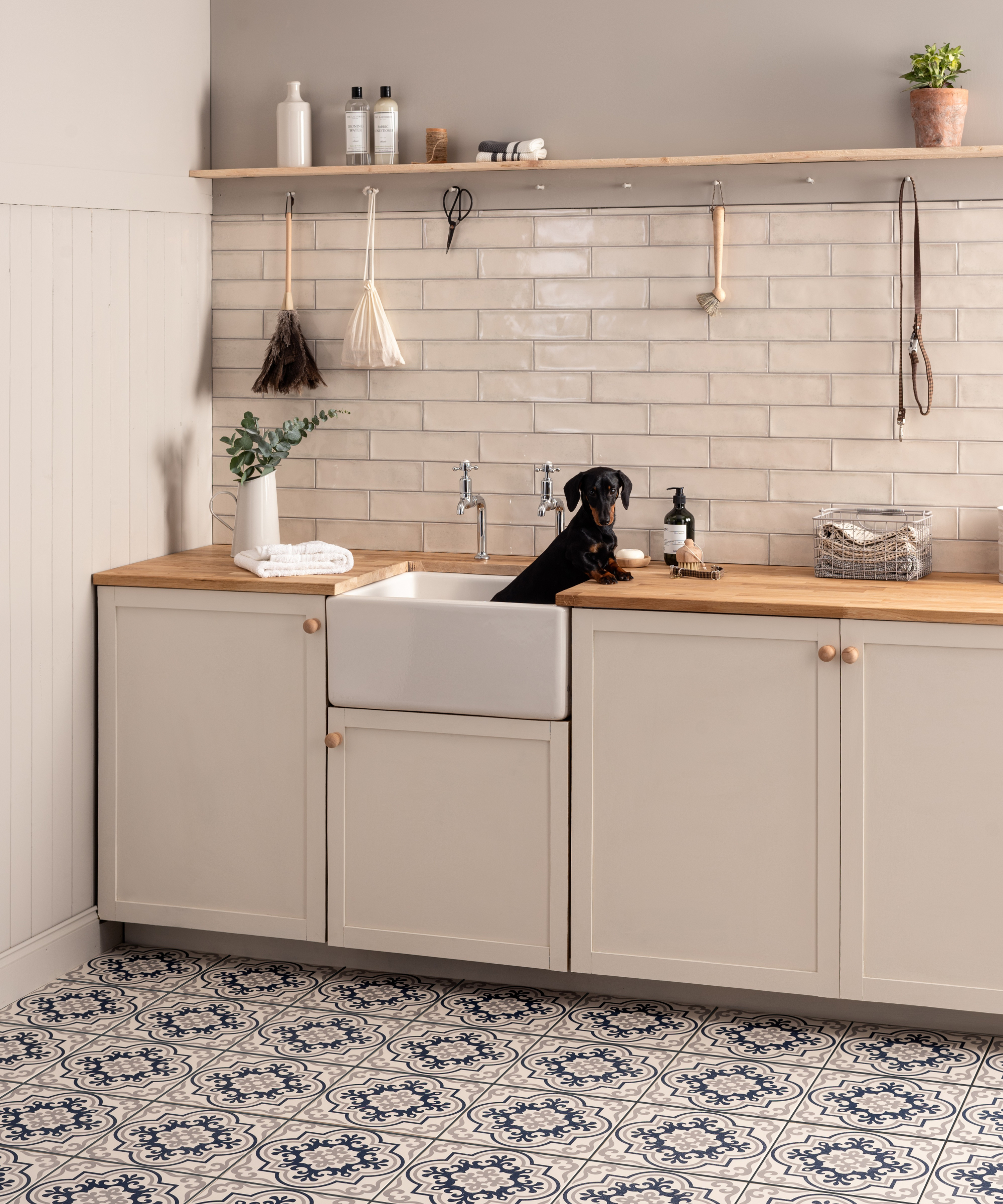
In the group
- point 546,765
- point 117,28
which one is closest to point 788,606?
point 546,765

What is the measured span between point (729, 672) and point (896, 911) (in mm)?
605

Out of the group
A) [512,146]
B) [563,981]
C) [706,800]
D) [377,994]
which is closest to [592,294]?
[512,146]

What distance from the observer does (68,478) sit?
326 cm

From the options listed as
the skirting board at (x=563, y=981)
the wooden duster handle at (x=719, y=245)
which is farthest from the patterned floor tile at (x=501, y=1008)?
the wooden duster handle at (x=719, y=245)

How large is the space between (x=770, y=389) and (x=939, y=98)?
2.52 ft

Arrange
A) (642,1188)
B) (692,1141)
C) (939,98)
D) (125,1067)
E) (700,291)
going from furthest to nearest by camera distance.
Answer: (700,291) < (939,98) < (125,1067) < (692,1141) < (642,1188)

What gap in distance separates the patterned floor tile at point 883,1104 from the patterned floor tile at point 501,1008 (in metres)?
0.63

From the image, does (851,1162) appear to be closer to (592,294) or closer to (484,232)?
(592,294)

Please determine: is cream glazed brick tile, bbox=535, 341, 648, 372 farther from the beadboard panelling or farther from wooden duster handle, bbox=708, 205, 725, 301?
the beadboard panelling

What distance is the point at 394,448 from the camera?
378 cm

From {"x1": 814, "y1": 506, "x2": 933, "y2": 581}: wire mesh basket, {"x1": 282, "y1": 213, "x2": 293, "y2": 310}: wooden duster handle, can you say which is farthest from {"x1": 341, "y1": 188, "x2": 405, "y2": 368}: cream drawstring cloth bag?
{"x1": 814, "y1": 506, "x2": 933, "y2": 581}: wire mesh basket

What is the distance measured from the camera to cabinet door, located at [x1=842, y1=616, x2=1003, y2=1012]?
110 inches

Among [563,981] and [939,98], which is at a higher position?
[939,98]

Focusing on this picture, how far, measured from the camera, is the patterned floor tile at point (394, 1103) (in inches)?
102
